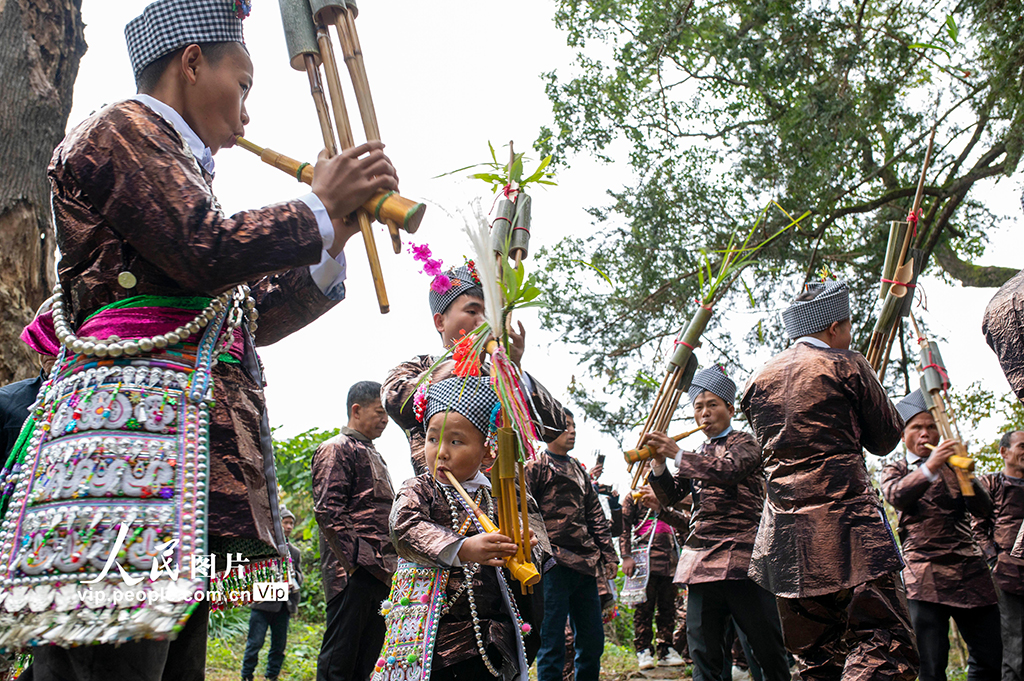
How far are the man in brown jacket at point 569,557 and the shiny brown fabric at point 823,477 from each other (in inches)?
47.5

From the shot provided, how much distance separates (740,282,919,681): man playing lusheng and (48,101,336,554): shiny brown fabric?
10.5 feet

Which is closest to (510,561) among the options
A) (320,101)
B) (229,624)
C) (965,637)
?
(320,101)

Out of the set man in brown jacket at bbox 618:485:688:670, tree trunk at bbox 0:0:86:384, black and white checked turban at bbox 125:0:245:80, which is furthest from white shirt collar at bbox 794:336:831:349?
man in brown jacket at bbox 618:485:688:670

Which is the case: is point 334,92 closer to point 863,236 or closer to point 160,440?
point 160,440

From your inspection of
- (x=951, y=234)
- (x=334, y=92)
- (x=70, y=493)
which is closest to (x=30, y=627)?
(x=70, y=493)

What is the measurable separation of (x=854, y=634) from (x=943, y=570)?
6.23 ft

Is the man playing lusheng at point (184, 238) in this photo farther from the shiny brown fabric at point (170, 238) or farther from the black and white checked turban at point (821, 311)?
the black and white checked turban at point (821, 311)

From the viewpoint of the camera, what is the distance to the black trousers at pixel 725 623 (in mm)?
5020

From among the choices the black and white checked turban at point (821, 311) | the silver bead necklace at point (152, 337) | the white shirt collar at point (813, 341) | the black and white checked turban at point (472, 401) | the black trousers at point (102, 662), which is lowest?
the black trousers at point (102, 662)

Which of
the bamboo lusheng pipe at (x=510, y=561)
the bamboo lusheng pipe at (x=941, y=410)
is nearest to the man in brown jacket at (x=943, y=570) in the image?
the bamboo lusheng pipe at (x=941, y=410)

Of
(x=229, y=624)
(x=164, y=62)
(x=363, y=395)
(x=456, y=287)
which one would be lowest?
(x=229, y=624)

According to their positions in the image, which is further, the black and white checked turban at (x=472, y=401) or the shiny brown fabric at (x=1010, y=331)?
the black and white checked turban at (x=472, y=401)

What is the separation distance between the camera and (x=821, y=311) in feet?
15.8

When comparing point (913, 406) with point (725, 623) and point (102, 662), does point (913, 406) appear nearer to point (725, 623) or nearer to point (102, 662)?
point (725, 623)
